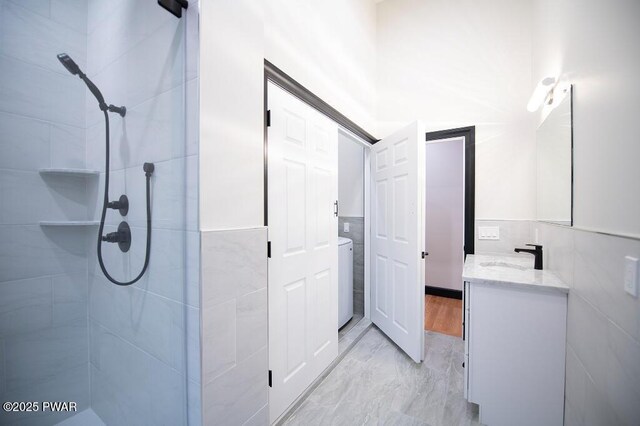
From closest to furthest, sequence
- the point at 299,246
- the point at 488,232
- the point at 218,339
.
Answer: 1. the point at 218,339
2. the point at 299,246
3. the point at 488,232

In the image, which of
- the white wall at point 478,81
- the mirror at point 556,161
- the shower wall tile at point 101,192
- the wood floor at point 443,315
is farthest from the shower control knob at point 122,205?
the wood floor at point 443,315

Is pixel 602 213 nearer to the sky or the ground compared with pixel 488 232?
nearer to the sky

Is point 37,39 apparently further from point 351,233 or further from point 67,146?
point 351,233

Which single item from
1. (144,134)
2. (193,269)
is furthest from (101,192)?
(193,269)

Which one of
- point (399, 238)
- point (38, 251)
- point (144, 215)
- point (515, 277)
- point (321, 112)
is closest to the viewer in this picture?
point (144, 215)

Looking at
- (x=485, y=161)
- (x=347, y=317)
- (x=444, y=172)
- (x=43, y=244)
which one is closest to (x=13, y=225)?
(x=43, y=244)

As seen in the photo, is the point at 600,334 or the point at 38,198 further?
the point at 38,198

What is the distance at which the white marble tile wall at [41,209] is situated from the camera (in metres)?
1.11

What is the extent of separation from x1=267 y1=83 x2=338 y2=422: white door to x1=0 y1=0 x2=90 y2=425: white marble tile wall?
98 centimetres

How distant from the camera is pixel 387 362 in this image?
6.88 feet

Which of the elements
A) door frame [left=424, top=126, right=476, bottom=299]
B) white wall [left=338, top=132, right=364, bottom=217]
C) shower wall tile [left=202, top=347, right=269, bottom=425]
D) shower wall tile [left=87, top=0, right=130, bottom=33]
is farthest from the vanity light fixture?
shower wall tile [left=87, top=0, right=130, bottom=33]

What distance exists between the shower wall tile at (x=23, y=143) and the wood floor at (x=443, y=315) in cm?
330

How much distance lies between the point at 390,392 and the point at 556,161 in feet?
6.17

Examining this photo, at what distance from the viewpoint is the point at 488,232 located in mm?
2459
